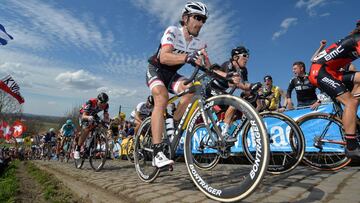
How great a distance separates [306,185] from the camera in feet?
12.1

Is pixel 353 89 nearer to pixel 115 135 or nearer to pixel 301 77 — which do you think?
pixel 301 77

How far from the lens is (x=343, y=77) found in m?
4.84

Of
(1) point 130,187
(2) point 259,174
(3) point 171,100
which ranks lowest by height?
(1) point 130,187

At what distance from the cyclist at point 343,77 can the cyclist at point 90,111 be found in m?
6.18

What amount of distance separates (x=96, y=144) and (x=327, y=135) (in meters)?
6.41

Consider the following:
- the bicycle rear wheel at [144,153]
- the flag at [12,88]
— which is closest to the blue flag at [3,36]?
the flag at [12,88]

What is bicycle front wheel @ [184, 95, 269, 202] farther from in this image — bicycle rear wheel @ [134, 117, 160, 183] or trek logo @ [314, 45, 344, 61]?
trek logo @ [314, 45, 344, 61]

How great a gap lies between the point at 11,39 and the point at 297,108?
1559cm

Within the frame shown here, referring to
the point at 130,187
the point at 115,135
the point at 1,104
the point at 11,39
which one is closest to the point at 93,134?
the point at 130,187

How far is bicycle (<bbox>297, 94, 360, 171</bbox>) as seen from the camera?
4.89 meters

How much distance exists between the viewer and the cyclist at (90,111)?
864cm

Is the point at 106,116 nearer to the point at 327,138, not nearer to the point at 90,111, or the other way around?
the point at 90,111

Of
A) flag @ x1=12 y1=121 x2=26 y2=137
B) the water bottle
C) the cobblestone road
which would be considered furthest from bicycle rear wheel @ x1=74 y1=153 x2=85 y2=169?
flag @ x1=12 y1=121 x2=26 y2=137

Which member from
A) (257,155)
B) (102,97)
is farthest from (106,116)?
(257,155)
